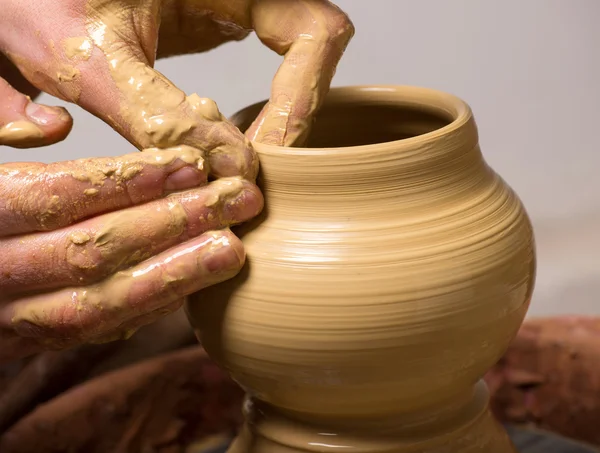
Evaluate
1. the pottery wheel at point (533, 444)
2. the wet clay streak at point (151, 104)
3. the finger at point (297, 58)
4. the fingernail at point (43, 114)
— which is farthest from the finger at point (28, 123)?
the pottery wheel at point (533, 444)

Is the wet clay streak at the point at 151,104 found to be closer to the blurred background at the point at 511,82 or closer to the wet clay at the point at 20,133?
the wet clay at the point at 20,133

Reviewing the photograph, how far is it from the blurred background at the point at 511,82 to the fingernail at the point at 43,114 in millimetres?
1525

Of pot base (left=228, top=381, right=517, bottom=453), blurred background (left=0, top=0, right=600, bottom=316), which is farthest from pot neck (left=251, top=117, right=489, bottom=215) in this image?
blurred background (left=0, top=0, right=600, bottom=316)

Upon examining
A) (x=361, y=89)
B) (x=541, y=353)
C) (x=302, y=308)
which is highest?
(x=361, y=89)

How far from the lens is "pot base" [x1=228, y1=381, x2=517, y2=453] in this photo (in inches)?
43.5

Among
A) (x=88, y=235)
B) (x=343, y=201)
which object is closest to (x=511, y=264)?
(x=343, y=201)

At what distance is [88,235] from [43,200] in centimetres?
7

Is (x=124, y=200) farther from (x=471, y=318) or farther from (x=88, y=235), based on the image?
(x=471, y=318)

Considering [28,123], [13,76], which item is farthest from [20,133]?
[13,76]

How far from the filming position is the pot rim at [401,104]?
1.03 m

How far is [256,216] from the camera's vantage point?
1093 mm

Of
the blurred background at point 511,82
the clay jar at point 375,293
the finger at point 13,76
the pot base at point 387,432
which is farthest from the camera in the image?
the blurred background at point 511,82

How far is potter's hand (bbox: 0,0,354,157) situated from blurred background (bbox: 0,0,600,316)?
1.42 meters

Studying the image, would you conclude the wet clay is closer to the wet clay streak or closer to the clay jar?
the wet clay streak
